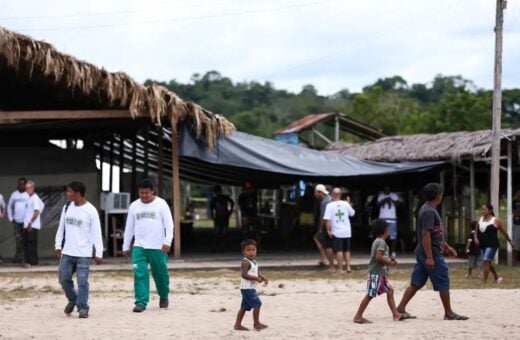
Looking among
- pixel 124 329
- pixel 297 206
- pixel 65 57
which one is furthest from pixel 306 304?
pixel 297 206

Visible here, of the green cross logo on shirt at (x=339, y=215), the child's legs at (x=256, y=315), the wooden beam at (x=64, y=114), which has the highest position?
the wooden beam at (x=64, y=114)

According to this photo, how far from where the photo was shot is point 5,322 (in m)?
11.2

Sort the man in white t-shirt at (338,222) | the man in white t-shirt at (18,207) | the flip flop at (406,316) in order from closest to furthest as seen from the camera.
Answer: the flip flop at (406,316), the man in white t-shirt at (338,222), the man in white t-shirt at (18,207)

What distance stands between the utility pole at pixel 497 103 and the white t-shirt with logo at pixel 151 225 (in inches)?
379

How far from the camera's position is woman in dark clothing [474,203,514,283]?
664 inches

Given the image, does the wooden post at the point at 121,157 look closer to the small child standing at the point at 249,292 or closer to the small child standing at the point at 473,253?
the small child standing at the point at 473,253

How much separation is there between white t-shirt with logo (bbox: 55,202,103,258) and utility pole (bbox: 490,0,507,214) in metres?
10.4

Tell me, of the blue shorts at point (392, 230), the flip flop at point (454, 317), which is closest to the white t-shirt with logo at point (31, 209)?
the blue shorts at point (392, 230)

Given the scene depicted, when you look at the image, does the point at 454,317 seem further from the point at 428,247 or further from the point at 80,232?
the point at 80,232

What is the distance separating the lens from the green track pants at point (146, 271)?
12.0 metres

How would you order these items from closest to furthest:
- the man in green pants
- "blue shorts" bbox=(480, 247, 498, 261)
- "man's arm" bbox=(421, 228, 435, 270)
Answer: "man's arm" bbox=(421, 228, 435, 270) < the man in green pants < "blue shorts" bbox=(480, 247, 498, 261)

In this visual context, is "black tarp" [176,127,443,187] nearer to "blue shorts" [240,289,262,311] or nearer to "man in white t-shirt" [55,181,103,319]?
"man in white t-shirt" [55,181,103,319]

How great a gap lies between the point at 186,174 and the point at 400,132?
21029 mm

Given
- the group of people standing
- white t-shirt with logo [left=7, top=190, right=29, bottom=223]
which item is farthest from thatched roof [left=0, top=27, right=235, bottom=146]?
white t-shirt with logo [left=7, top=190, right=29, bottom=223]
